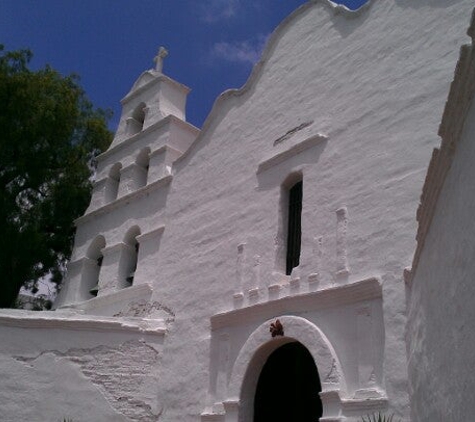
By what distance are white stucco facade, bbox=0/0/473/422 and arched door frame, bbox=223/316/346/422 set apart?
0.02 meters

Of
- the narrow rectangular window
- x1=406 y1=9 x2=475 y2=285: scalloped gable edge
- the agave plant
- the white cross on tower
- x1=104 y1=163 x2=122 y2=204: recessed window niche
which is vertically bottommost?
the agave plant

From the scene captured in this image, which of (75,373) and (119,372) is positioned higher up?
(119,372)

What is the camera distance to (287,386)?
9.10 m

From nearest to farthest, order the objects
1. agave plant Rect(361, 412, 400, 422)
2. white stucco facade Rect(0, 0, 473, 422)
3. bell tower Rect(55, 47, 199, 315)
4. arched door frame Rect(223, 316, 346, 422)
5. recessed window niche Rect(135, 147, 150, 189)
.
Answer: agave plant Rect(361, 412, 400, 422), white stucco facade Rect(0, 0, 473, 422), arched door frame Rect(223, 316, 346, 422), bell tower Rect(55, 47, 199, 315), recessed window niche Rect(135, 147, 150, 189)

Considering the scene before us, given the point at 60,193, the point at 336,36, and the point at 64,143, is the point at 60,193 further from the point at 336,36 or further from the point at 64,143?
the point at 336,36

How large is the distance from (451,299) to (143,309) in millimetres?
7916

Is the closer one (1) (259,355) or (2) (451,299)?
(2) (451,299)

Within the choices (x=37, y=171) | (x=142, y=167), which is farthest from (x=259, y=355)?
(x=37, y=171)

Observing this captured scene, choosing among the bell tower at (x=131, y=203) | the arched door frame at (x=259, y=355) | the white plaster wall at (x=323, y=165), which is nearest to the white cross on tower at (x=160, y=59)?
the bell tower at (x=131, y=203)

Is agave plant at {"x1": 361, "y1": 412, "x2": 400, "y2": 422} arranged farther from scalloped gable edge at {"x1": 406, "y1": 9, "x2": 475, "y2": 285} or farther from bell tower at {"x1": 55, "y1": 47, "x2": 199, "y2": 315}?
bell tower at {"x1": 55, "y1": 47, "x2": 199, "y2": 315}

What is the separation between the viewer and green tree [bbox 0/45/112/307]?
15.1 metres

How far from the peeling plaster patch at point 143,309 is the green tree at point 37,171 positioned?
14.7 feet

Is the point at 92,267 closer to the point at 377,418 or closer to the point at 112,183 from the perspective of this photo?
the point at 112,183

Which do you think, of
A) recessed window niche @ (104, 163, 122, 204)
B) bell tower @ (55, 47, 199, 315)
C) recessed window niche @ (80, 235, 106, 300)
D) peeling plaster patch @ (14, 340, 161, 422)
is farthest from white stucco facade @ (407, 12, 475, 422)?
recessed window niche @ (104, 163, 122, 204)
